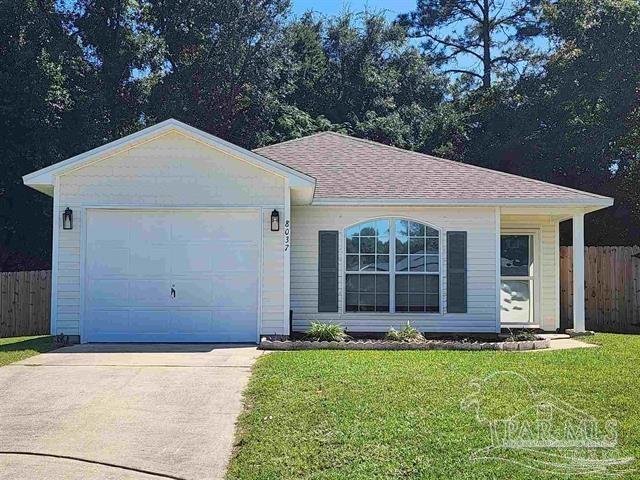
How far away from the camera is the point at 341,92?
3098cm

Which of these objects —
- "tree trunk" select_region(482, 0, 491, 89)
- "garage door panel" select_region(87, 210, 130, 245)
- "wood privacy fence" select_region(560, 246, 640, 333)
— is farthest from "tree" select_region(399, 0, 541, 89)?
"garage door panel" select_region(87, 210, 130, 245)

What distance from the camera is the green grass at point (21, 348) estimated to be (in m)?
10.2

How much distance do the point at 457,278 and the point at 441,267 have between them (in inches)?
14.6

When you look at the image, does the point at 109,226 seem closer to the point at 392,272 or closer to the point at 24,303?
the point at 392,272

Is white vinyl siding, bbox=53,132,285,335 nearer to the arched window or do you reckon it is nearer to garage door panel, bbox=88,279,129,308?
garage door panel, bbox=88,279,129,308

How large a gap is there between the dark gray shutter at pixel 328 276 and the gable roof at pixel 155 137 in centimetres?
183

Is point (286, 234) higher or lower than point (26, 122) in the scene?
lower

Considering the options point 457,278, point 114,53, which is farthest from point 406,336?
point 114,53

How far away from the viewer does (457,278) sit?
13.4 metres

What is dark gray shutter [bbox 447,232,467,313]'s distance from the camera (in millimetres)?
13438

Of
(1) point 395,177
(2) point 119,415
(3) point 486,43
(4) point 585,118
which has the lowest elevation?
(2) point 119,415

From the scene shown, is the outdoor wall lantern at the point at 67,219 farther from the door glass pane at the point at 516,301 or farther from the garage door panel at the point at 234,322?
the door glass pane at the point at 516,301

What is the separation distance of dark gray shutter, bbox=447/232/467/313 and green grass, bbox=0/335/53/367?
7302mm

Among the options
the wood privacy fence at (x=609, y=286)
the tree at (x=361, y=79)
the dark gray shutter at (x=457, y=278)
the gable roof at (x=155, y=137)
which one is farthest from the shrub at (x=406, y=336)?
the tree at (x=361, y=79)
